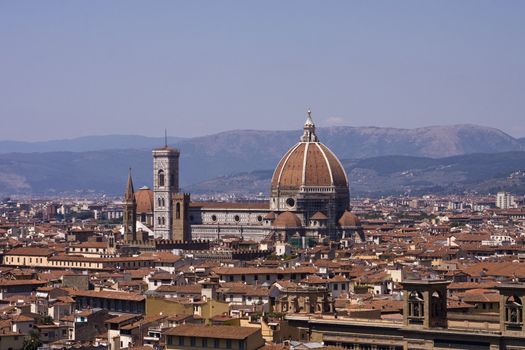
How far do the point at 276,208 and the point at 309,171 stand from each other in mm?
4332

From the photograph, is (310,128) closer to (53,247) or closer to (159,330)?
(53,247)

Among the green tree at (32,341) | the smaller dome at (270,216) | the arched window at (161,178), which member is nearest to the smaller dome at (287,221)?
the smaller dome at (270,216)

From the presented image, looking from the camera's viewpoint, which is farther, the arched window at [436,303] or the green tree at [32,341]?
the green tree at [32,341]

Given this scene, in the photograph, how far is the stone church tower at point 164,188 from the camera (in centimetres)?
15375

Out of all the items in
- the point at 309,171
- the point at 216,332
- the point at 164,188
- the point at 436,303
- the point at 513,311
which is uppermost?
the point at 309,171

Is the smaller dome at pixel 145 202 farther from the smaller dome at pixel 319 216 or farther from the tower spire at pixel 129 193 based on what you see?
the smaller dome at pixel 319 216

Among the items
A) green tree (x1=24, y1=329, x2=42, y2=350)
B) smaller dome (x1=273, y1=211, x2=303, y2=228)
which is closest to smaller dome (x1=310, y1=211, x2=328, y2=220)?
smaller dome (x1=273, y1=211, x2=303, y2=228)

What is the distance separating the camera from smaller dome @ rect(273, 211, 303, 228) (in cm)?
14450

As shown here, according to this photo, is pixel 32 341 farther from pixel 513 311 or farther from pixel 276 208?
pixel 276 208

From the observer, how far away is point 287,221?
144875mm

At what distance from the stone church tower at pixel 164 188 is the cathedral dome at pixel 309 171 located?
9.23 meters

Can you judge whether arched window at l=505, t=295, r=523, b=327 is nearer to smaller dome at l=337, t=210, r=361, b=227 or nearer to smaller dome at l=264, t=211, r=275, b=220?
smaller dome at l=337, t=210, r=361, b=227

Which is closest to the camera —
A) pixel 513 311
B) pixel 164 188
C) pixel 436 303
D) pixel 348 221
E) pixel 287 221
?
pixel 513 311

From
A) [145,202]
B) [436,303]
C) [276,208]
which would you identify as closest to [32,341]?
[436,303]
